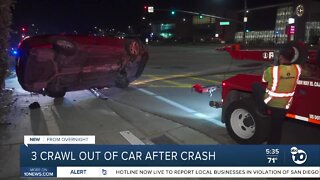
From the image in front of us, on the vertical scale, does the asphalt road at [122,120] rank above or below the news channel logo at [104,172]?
below

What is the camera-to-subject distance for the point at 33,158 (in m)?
4.52

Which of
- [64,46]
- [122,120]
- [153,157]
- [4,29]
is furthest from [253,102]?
[64,46]

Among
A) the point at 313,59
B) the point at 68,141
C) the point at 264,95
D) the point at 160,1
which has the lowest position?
the point at 68,141

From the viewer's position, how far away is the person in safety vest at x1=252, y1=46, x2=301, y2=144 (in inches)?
195

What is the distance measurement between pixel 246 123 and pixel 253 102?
1.39 ft

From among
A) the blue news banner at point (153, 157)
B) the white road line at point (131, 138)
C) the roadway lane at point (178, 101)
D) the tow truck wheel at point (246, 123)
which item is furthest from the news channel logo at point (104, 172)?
the roadway lane at point (178, 101)

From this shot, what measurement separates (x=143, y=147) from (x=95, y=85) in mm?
6353

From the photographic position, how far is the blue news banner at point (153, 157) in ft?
14.7

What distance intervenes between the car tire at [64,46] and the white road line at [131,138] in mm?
3040

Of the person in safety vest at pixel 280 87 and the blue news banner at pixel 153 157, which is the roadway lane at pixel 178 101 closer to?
the person in safety vest at pixel 280 87

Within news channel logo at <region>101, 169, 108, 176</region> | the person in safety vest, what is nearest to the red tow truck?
the person in safety vest

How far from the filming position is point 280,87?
5.01 metres

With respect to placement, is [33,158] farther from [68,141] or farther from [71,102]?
[71,102]

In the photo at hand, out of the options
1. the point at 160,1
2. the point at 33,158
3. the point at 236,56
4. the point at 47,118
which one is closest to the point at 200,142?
the point at 236,56
